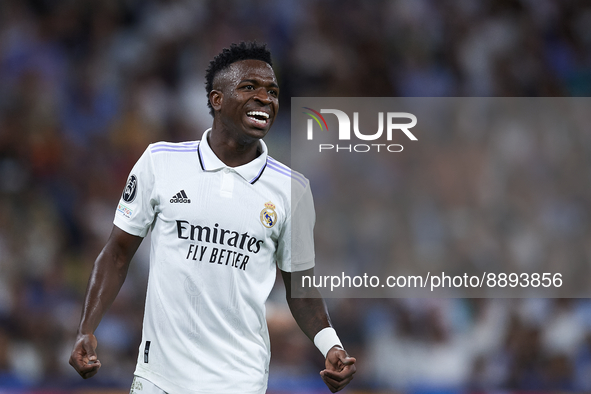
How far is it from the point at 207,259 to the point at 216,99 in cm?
84

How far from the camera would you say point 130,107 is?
7023 millimetres

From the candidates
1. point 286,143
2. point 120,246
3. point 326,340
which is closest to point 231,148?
point 120,246

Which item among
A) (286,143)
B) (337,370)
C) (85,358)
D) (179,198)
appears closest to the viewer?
(85,358)

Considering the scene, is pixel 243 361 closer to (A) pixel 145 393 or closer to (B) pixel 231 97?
(A) pixel 145 393

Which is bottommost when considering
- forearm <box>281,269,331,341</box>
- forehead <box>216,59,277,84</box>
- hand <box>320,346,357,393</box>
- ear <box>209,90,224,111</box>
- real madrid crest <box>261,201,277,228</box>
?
hand <box>320,346,357,393</box>

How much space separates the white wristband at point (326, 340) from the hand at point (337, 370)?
0.16ft

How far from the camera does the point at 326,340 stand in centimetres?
315

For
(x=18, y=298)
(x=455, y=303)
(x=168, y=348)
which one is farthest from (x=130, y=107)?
(x=168, y=348)

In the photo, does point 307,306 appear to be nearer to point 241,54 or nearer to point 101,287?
point 101,287

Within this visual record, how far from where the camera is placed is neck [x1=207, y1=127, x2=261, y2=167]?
3309 millimetres

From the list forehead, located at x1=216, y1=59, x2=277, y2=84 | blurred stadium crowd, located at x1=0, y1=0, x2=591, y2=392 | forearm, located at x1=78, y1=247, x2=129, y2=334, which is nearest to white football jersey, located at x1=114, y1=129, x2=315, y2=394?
forearm, located at x1=78, y1=247, x2=129, y2=334

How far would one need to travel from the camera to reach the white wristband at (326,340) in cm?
312

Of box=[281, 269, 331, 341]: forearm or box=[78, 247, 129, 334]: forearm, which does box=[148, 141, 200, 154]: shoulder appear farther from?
box=[281, 269, 331, 341]: forearm

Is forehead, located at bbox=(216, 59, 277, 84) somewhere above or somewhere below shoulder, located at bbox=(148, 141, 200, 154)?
above
